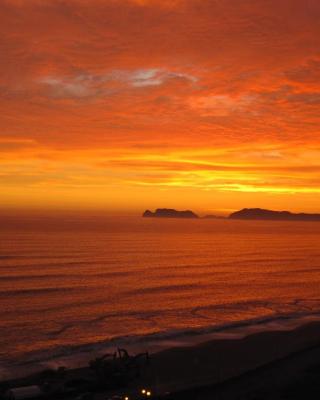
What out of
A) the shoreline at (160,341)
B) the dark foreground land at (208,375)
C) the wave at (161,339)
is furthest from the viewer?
the wave at (161,339)

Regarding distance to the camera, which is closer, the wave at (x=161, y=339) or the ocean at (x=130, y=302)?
the wave at (x=161, y=339)

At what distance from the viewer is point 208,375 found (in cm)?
2120

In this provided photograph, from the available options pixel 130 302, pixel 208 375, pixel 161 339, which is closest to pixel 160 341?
pixel 161 339

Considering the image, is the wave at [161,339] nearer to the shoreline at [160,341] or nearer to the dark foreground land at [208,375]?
the shoreline at [160,341]

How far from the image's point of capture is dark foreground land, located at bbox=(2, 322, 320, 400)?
18.6 m

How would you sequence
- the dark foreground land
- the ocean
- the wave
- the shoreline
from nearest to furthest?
the dark foreground land
the shoreline
the wave
the ocean

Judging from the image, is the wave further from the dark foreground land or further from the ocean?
the dark foreground land

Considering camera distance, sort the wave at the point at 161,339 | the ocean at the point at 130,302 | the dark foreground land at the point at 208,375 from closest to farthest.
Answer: the dark foreground land at the point at 208,375
the wave at the point at 161,339
the ocean at the point at 130,302

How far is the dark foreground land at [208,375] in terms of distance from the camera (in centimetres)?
1859

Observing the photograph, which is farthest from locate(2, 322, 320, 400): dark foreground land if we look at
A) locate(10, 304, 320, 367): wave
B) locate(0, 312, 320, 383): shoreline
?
locate(10, 304, 320, 367): wave

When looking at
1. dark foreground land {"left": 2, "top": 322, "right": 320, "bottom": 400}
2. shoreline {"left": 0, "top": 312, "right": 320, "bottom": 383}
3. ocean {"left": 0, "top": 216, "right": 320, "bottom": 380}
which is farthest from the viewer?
ocean {"left": 0, "top": 216, "right": 320, "bottom": 380}

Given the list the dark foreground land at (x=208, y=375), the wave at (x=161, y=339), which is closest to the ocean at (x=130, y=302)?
the wave at (x=161, y=339)

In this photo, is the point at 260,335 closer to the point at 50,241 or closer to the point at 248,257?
the point at 248,257

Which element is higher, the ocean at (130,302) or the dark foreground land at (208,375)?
the dark foreground land at (208,375)
